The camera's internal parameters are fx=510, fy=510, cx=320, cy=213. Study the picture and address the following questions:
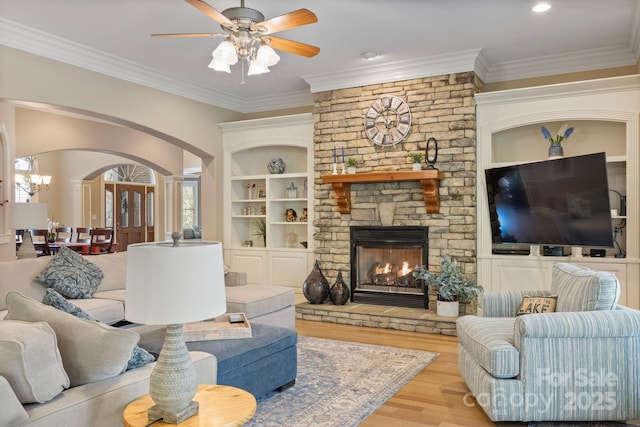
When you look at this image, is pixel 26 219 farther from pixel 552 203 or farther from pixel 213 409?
pixel 552 203

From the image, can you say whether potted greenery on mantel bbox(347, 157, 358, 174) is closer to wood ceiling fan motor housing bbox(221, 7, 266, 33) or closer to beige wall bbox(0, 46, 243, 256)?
beige wall bbox(0, 46, 243, 256)

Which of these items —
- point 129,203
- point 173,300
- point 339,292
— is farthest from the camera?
point 129,203

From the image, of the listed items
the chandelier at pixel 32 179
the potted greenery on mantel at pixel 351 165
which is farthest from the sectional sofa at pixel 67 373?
the chandelier at pixel 32 179

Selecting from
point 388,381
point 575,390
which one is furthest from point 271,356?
point 575,390

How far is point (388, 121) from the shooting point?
232 inches

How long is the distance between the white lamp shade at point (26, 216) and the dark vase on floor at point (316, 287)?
9.46 feet

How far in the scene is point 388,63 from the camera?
5750 millimetres

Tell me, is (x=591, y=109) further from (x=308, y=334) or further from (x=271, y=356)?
(x=271, y=356)

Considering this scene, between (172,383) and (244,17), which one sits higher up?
(244,17)

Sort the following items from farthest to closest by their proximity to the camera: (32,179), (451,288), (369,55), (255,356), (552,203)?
(32,179) < (369,55) < (451,288) < (552,203) < (255,356)

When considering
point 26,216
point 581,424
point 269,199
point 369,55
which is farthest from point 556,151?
point 26,216

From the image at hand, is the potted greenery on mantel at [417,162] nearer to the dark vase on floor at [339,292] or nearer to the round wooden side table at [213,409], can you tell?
the dark vase on floor at [339,292]

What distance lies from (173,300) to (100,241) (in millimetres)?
7448

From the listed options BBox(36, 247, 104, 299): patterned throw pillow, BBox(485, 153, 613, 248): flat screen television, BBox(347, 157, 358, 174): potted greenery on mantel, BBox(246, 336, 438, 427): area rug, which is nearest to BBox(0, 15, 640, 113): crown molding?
BBox(347, 157, 358, 174): potted greenery on mantel
